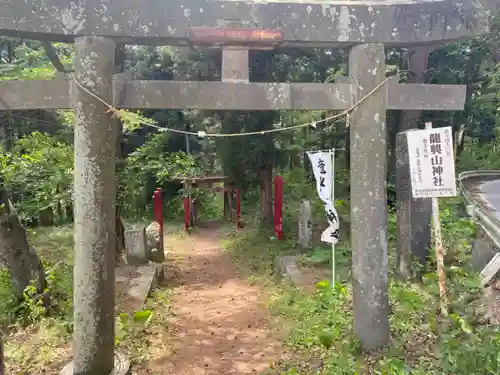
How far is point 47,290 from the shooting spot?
652cm

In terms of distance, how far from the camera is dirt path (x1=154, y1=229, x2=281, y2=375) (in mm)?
5844

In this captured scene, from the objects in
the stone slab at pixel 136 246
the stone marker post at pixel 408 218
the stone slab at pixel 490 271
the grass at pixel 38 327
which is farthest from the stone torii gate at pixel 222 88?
the stone slab at pixel 136 246

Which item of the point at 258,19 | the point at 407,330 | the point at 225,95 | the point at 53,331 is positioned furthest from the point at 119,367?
the point at 258,19

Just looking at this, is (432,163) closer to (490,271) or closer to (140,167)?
(490,271)

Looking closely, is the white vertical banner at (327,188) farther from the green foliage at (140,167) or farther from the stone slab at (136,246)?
the green foliage at (140,167)

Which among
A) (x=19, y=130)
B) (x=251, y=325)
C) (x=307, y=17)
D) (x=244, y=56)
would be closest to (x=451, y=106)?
(x=307, y=17)

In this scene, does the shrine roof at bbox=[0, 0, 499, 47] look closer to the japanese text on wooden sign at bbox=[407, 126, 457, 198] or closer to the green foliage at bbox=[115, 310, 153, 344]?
the japanese text on wooden sign at bbox=[407, 126, 457, 198]

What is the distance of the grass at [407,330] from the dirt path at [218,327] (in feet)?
1.39

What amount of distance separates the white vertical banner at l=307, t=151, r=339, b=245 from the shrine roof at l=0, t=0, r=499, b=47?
10.5 feet

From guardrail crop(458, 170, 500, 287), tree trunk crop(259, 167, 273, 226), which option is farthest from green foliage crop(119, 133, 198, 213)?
guardrail crop(458, 170, 500, 287)

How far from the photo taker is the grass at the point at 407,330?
14.3 feet

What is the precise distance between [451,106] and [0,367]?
209 inches

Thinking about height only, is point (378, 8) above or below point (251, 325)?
above

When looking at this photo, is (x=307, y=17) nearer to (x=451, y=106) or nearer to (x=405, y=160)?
(x=451, y=106)
